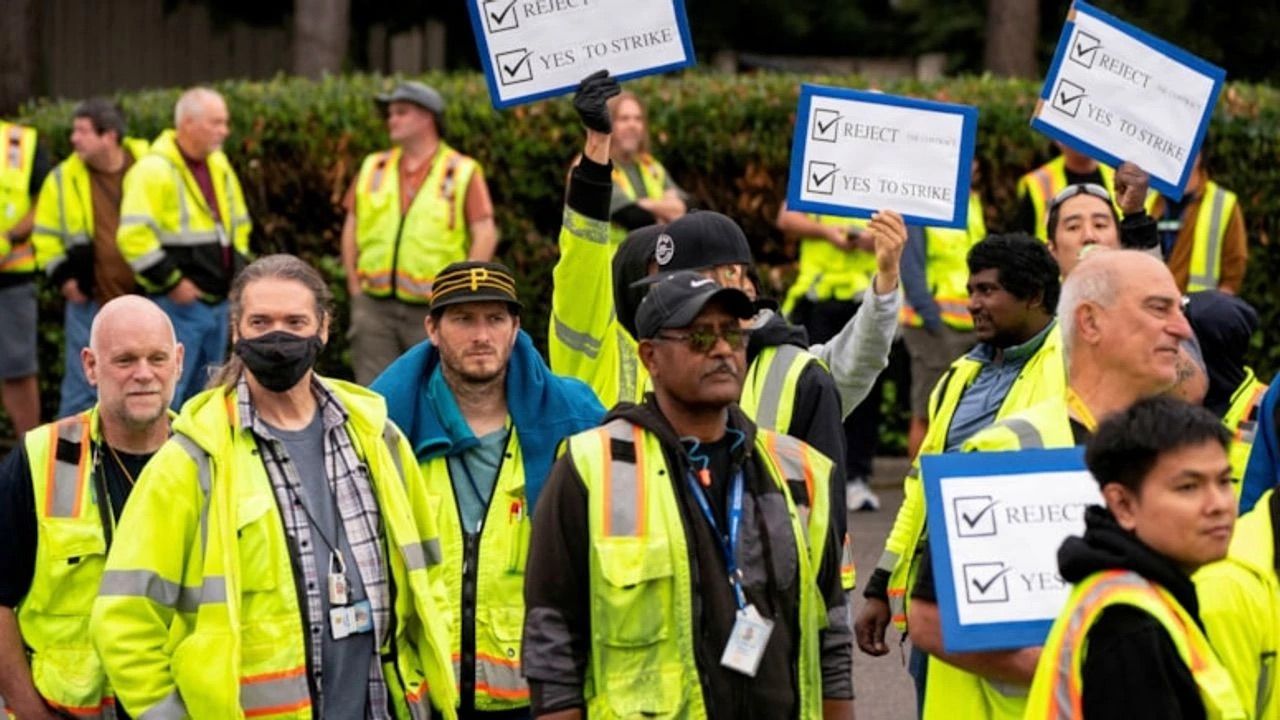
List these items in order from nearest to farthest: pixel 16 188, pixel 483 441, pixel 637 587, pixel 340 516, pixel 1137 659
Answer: pixel 1137 659
pixel 637 587
pixel 340 516
pixel 483 441
pixel 16 188

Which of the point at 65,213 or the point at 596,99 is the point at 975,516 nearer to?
the point at 596,99

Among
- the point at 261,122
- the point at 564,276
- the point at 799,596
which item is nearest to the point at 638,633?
the point at 799,596

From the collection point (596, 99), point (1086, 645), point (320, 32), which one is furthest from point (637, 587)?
point (320, 32)

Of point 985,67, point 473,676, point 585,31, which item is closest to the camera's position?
point 473,676

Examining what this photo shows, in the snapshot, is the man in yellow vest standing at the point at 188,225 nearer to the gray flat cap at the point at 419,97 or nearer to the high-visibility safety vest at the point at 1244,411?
the gray flat cap at the point at 419,97

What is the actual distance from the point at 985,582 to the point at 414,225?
25.6ft

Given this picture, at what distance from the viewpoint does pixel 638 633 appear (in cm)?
479

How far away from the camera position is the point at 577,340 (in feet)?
21.7

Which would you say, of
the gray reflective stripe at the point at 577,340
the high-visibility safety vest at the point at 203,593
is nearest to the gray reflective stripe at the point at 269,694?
the high-visibility safety vest at the point at 203,593

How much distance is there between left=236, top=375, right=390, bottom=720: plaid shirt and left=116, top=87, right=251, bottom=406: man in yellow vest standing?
6.86 metres

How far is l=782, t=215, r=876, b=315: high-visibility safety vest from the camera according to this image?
39.6 feet

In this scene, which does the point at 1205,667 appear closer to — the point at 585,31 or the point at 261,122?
the point at 585,31

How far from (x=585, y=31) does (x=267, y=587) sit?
2.55 meters

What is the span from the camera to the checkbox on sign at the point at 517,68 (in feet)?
23.9
